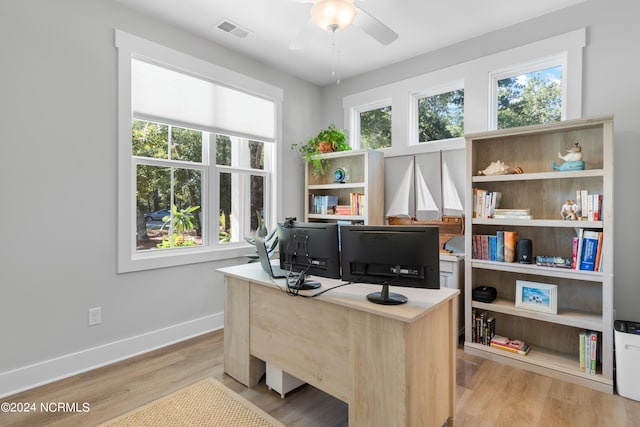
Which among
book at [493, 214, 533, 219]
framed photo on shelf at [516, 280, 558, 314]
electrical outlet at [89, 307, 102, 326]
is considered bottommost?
electrical outlet at [89, 307, 102, 326]

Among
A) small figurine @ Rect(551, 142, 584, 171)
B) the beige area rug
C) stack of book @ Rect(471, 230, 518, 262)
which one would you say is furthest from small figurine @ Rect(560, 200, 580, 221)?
the beige area rug

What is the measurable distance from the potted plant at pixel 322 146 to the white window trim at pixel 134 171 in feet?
3.37

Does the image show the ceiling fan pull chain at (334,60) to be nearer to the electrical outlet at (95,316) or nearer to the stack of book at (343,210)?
the stack of book at (343,210)

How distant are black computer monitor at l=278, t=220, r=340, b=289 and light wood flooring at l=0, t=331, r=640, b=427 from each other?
2.65ft

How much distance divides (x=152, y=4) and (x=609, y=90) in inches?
152

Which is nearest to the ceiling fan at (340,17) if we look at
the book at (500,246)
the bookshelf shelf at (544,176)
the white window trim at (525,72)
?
the bookshelf shelf at (544,176)

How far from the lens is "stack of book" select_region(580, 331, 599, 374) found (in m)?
2.43

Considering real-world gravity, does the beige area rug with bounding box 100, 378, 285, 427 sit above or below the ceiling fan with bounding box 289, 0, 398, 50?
below

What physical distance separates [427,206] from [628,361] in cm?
199

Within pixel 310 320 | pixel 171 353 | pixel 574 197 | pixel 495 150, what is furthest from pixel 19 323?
pixel 574 197

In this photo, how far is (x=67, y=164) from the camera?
2537 millimetres

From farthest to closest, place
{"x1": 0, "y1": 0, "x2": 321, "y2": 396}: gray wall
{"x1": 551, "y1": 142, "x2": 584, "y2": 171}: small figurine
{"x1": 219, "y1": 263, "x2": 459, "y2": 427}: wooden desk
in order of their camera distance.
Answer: {"x1": 551, "y1": 142, "x2": 584, "y2": 171}: small figurine
{"x1": 0, "y1": 0, "x2": 321, "y2": 396}: gray wall
{"x1": 219, "y1": 263, "x2": 459, "y2": 427}: wooden desk

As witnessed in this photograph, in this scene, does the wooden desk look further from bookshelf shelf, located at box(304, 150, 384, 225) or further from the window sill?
bookshelf shelf, located at box(304, 150, 384, 225)

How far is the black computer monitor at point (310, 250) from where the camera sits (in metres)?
1.98
